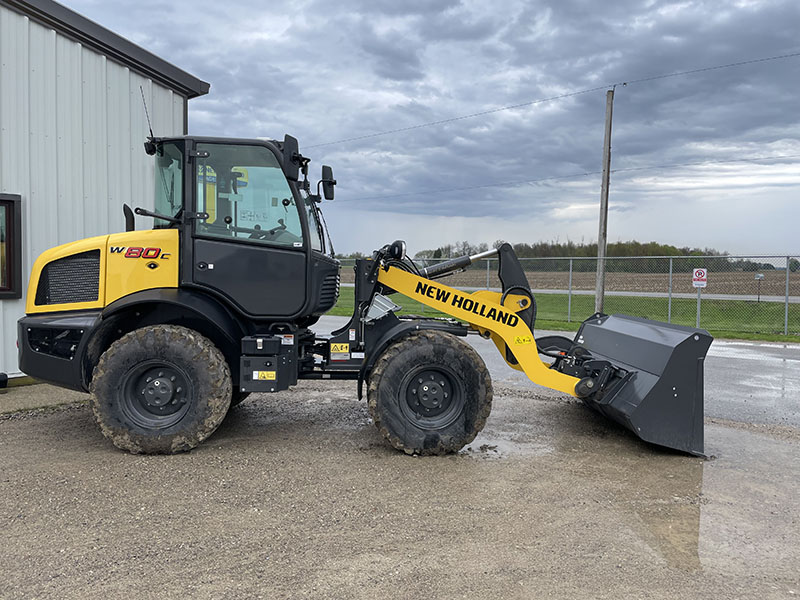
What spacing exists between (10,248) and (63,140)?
1.69m

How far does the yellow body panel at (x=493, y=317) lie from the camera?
233 inches

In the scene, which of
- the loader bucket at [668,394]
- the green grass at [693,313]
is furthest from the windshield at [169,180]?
the green grass at [693,313]

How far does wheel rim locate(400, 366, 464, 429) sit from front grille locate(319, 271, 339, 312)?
1108 millimetres

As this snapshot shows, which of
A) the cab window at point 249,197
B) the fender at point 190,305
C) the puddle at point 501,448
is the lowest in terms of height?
the puddle at point 501,448

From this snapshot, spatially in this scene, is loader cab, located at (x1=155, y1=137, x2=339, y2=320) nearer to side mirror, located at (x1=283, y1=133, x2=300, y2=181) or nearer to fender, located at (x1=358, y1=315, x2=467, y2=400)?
side mirror, located at (x1=283, y1=133, x2=300, y2=181)

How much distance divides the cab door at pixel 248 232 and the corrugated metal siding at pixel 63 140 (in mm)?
4286

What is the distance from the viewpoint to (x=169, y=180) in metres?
5.74

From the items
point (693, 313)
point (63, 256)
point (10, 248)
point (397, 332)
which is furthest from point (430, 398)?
point (693, 313)

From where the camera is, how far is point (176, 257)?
557 cm

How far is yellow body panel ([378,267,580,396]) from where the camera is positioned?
233 inches

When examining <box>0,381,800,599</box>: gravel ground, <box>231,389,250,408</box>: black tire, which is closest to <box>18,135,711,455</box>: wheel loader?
<box>0,381,800,599</box>: gravel ground

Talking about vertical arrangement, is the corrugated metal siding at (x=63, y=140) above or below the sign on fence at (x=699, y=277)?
above

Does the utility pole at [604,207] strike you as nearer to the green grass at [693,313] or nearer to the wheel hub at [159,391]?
the green grass at [693,313]

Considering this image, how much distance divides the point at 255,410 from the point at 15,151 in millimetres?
4772
